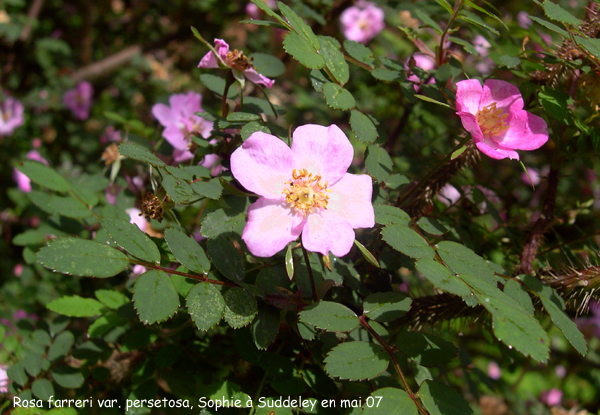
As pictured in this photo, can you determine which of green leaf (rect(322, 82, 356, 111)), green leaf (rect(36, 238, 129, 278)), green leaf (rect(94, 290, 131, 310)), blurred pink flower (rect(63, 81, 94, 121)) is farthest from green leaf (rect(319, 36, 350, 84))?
blurred pink flower (rect(63, 81, 94, 121))

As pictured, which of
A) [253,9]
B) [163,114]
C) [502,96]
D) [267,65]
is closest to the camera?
[502,96]

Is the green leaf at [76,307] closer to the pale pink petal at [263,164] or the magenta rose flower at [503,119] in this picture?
the pale pink petal at [263,164]

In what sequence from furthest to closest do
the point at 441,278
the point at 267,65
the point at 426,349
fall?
1. the point at 267,65
2. the point at 426,349
3. the point at 441,278

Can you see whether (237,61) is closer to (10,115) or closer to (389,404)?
(389,404)

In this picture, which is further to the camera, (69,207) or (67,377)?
(69,207)

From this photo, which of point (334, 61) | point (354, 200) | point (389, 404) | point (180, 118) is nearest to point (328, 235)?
point (354, 200)

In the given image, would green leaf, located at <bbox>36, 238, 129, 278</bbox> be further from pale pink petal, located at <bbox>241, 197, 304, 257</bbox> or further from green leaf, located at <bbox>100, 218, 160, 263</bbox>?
pale pink petal, located at <bbox>241, 197, 304, 257</bbox>
